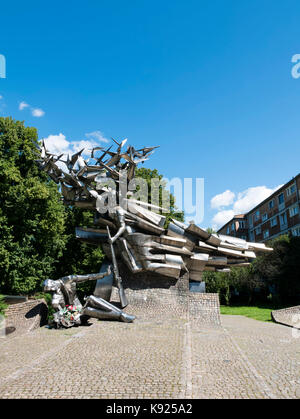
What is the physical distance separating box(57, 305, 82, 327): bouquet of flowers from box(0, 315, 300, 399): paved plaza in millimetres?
415

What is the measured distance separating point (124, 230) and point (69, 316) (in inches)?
171

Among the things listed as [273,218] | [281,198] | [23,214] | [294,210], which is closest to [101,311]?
[23,214]

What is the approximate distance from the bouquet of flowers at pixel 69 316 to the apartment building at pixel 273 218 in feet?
87.5

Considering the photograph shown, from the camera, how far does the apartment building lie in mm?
31075

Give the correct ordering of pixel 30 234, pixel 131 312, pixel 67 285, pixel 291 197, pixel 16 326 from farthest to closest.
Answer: pixel 291 197 < pixel 30 234 < pixel 131 312 < pixel 67 285 < pixel 16 326

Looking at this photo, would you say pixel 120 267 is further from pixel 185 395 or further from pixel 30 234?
pixel 185 395

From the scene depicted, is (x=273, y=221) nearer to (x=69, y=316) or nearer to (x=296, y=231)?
(x=296, y=231)

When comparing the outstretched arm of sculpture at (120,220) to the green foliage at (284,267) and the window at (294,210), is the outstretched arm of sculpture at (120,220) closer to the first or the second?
the green foliage at (284,267)

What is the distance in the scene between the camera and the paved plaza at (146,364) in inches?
195

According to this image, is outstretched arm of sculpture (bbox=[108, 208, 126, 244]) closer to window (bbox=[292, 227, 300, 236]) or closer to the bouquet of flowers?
the bouquet of flowers

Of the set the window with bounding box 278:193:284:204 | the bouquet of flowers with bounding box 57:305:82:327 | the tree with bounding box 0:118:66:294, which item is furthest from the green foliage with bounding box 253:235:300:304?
the bouquet of flowers with bounding box 57:305:82:327
